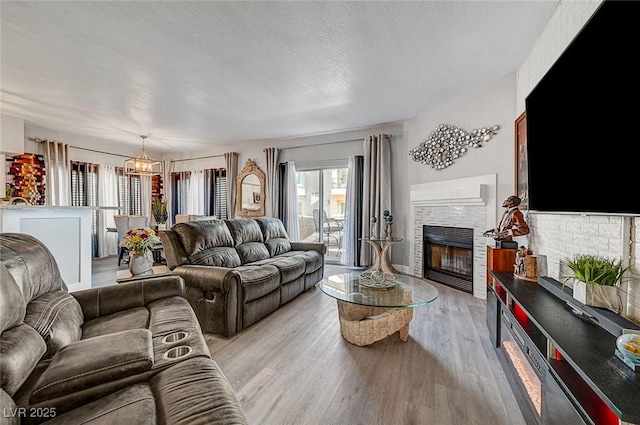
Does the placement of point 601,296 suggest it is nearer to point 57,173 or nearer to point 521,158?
point 521,158

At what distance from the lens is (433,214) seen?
4.14 meters

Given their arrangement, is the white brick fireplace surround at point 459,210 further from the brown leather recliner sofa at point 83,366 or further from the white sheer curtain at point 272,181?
the brown leather recliner sofa at point 83,366

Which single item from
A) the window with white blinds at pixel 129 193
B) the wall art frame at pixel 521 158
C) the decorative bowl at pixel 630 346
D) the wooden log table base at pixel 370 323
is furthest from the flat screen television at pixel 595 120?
the window with white blinds at pixel 129 193

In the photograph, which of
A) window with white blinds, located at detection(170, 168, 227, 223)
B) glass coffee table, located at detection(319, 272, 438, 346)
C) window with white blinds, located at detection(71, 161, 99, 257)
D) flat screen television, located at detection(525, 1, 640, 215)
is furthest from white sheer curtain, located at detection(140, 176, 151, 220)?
flat screen television, located at detection(525, 1, 640, 215)

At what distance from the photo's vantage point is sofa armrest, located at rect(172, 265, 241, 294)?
231 cm

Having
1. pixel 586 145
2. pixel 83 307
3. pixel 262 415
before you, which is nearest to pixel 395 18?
pixel 586 145

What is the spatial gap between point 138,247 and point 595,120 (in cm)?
357

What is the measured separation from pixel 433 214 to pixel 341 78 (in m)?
2.40

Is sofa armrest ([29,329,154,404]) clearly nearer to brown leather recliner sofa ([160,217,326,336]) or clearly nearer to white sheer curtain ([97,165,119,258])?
brown leather recliner sofa ([160,217,326,336])

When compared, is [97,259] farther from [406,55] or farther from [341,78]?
[406,55]

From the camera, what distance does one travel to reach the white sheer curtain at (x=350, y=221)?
5086 mm

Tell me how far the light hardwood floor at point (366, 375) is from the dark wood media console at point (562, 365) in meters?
0.23

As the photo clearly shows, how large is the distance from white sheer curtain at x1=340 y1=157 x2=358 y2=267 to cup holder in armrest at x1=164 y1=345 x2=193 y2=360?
157 inches

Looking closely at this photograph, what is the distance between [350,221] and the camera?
202 inches
